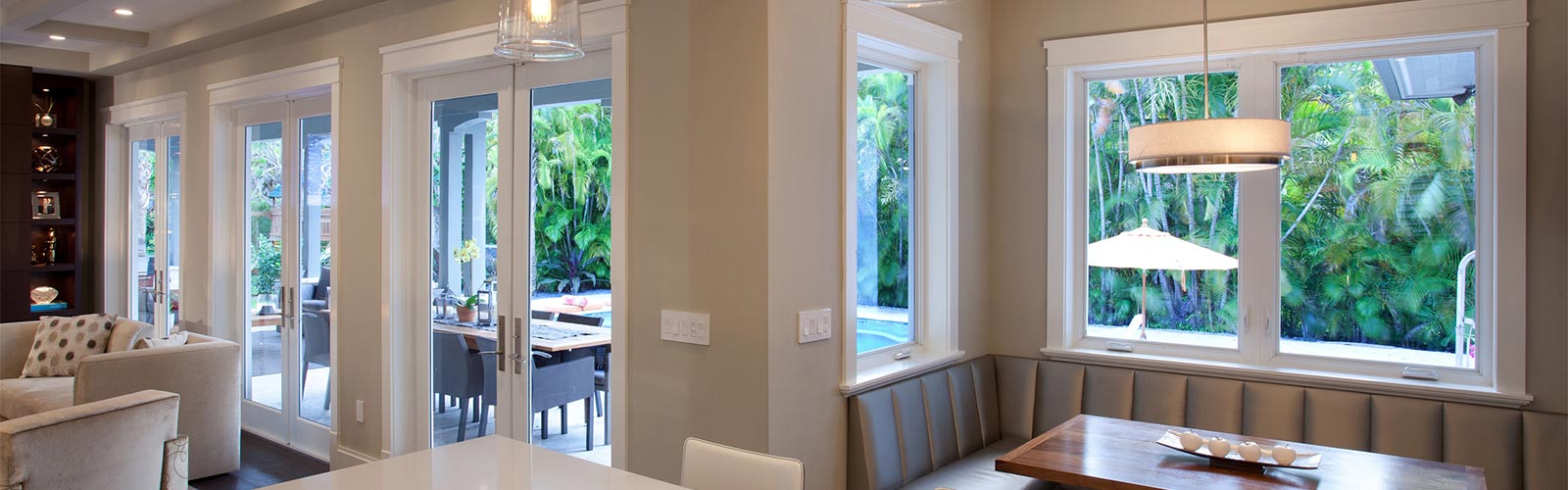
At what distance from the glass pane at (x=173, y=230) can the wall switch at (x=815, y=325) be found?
527 centimetres

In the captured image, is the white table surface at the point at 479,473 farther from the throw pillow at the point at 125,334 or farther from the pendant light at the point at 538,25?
the throw pillow at the point at 125,334

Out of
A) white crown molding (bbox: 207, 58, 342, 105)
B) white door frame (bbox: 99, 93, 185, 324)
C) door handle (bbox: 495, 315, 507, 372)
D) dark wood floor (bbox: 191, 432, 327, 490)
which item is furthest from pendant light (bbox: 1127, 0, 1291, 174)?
white door frame (bbox: 99, 93, 185, 324)

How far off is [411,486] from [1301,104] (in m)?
3.47

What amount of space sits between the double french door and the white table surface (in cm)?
128

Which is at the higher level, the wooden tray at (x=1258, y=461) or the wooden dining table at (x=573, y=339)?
the wooden dining table at (x=573, y=339)

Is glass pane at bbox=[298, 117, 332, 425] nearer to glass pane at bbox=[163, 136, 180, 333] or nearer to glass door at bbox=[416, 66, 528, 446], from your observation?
glass door at bbox=[416, 66, 528, 446]

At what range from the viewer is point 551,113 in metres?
3.61

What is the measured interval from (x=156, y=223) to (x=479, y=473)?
223 inches

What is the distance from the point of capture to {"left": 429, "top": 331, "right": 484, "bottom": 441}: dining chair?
4004 millimetres

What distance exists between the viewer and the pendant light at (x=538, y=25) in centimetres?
172

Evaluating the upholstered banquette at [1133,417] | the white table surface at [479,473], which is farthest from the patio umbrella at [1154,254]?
the white table surface at [479,473]

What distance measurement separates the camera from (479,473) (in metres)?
2.04

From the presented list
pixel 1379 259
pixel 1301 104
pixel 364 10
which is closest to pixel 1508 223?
pixel 1379 259

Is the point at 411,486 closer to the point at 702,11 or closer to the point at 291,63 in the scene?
the point at 702,11
